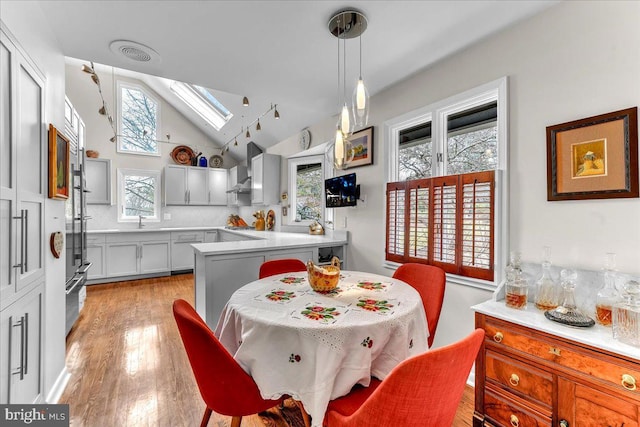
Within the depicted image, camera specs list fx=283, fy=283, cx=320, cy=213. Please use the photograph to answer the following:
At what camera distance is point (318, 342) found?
1135 mm

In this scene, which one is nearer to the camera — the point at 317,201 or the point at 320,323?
the point at 320,323

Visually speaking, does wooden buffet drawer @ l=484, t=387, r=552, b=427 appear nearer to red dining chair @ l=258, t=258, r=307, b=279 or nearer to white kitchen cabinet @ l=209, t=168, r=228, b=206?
red dining chair @ l=258, t=258, r=307, b=279

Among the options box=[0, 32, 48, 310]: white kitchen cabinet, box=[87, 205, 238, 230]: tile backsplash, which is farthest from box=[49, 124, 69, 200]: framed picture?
box=[87, 205, 238, 230]: tile backsplash

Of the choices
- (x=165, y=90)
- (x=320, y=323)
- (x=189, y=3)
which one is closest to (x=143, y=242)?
(x=165, y=90)

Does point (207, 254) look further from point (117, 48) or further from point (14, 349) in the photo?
point (117, 48)

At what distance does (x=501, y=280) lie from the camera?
1887 mm

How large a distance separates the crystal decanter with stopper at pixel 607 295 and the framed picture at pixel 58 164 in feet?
10.1

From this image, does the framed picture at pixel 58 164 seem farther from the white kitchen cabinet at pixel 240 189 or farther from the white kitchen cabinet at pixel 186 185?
the white kitchen cabinet at pixel 186 185

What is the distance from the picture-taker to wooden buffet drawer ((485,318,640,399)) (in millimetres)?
1120

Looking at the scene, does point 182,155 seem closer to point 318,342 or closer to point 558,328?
point 318,342

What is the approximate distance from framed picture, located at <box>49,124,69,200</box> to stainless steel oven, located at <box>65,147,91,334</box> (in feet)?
1.35

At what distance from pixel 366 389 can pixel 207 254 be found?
5.93 ft

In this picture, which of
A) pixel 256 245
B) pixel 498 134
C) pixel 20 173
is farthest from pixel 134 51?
pixel 498 134

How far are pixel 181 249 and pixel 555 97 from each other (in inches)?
228
